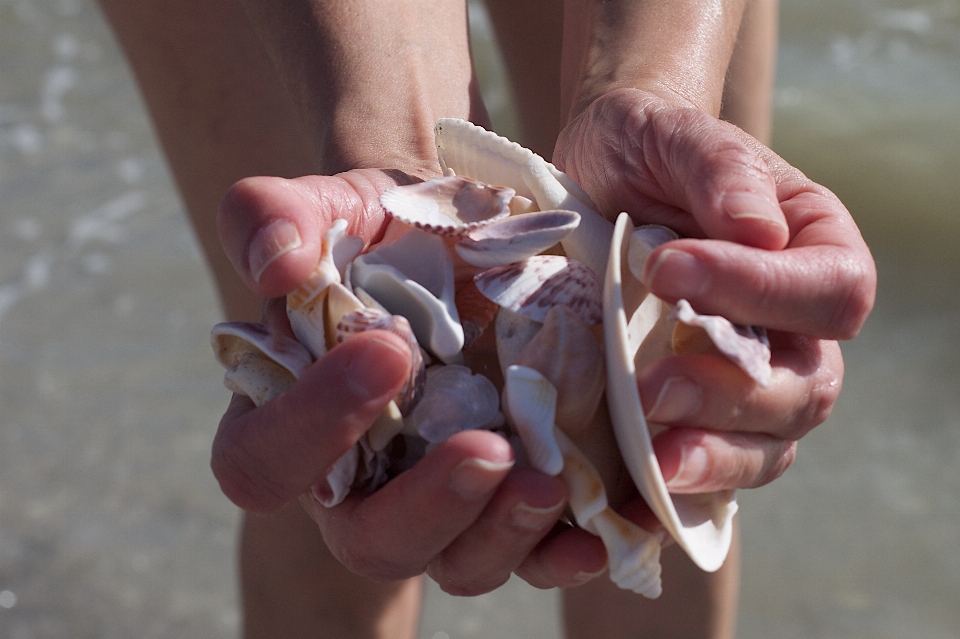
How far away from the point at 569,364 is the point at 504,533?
20 cm

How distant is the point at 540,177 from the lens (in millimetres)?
1292

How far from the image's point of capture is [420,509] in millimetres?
1024

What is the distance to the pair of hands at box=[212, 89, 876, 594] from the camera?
1.00m

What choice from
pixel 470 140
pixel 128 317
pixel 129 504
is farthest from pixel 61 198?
pixel 470 140

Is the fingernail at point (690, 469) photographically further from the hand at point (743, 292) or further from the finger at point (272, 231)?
the finger at point (272, 231)

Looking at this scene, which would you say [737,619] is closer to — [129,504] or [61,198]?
[129,504]

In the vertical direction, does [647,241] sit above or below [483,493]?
above

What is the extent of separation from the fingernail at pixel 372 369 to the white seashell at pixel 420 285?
15 centimetres

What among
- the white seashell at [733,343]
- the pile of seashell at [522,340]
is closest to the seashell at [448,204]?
the pile of seashell at [522,340]

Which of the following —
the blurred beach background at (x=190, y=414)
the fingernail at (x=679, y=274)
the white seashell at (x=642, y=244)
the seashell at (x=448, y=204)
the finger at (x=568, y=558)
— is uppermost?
the fingernail at (x=679, y=274)

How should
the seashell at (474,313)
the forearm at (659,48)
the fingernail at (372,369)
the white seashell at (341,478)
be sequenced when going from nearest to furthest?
the fingernail at (372,369) < the white seashell at (341,478) < the seashell at (474,313) < the forearm at (659,48)

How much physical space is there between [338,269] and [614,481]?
1.40ft

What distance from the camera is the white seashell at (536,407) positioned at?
102 cm

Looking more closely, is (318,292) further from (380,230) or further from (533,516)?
(533,516)
